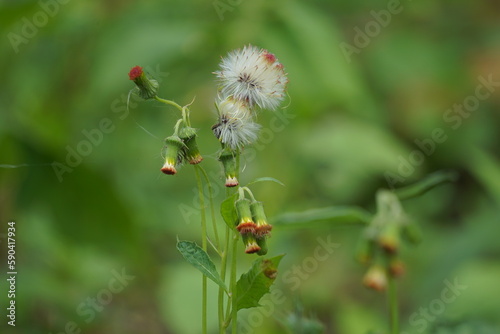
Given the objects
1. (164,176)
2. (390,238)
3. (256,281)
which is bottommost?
(256,281)

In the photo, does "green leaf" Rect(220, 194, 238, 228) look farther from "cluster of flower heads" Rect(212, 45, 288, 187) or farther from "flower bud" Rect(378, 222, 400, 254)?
"flower bud" Rect(378, 222, 400, 254)

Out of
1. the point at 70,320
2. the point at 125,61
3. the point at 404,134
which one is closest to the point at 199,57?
the point at 125,61

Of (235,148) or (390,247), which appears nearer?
(235,148)

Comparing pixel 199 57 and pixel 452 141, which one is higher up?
pixel 452 141

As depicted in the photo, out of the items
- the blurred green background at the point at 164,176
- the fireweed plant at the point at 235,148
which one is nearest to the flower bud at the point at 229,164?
the fireweed plant at the point at 235,148

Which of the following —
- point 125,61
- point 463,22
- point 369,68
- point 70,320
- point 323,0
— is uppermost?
point 463,22

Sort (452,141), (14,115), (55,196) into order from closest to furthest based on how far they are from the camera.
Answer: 1. (55,196)
2. (14,115)
3. (452,141)

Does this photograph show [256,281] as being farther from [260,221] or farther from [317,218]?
[317,218]

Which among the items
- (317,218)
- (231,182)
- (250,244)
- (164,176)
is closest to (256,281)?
(250,244)

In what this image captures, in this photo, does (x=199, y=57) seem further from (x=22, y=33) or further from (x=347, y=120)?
(x=347, y=120)
